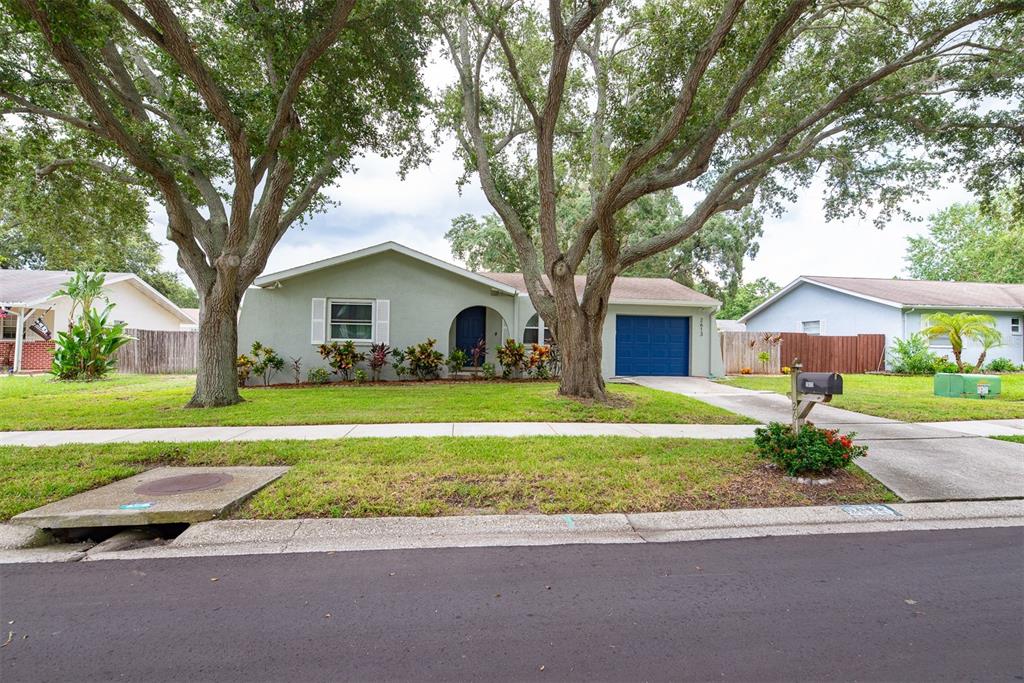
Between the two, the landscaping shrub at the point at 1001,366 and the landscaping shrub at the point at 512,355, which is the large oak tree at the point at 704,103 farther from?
the landscaping shrub at the point at 1001,366

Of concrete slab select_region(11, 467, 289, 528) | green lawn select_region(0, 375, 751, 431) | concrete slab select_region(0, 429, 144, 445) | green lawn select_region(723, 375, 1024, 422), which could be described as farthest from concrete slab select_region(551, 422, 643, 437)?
concrete slab select_region(0, 429, 144, 445)

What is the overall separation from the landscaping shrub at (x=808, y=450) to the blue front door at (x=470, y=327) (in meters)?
11.4

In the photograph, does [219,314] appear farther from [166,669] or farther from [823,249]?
[823,249]

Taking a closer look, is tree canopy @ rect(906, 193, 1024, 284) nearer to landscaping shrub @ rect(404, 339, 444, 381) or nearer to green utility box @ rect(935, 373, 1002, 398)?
green utility box @ rect(935, 373, 1002, 398)

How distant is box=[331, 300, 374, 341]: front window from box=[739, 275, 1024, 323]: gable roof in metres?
19.1

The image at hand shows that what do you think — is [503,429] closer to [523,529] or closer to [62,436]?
[523,529]

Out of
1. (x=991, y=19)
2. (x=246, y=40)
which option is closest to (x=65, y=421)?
(x=246, y=40)

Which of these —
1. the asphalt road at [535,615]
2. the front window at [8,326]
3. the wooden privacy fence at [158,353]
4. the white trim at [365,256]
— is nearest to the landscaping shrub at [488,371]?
the white trim at [365,256]

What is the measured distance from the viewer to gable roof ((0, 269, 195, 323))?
17.4 metres

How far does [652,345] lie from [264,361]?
11575mm

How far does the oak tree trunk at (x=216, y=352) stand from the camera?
935 centimetres

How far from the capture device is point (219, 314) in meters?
9.53

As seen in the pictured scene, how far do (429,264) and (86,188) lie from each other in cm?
825

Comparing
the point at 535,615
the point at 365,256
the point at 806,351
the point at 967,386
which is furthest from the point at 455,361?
the point at 806,351
